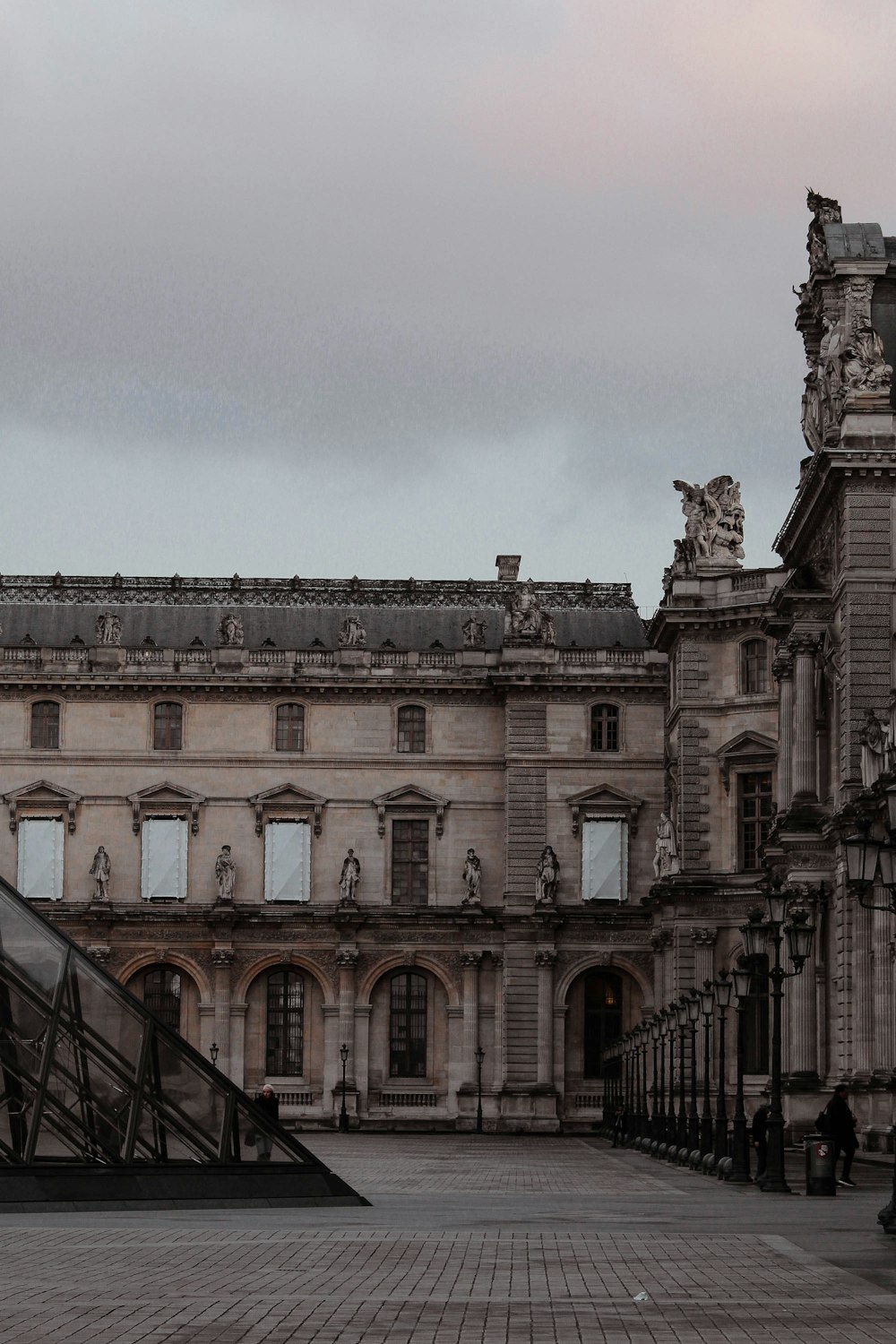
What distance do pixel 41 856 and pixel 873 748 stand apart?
124ft

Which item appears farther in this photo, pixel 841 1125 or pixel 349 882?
pixel 349 882

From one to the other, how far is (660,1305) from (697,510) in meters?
51.9

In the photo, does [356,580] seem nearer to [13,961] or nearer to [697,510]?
[697,510]

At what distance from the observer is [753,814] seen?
64.1 meters

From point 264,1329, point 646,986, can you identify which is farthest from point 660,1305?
point 646,986

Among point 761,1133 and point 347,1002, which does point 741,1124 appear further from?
point 347,1002

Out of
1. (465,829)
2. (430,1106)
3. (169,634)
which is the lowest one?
(430,1106)

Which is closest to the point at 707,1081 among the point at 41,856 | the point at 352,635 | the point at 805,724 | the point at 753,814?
the point at 805,724

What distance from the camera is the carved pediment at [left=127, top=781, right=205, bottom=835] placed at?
7588cm

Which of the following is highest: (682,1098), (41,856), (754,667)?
(754,667)

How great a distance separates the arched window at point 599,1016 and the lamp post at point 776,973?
1555 inches

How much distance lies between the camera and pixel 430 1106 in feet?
245

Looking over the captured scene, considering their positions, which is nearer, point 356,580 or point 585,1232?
point 585,1232

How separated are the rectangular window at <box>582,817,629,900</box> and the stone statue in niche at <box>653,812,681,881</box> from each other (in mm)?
6753
